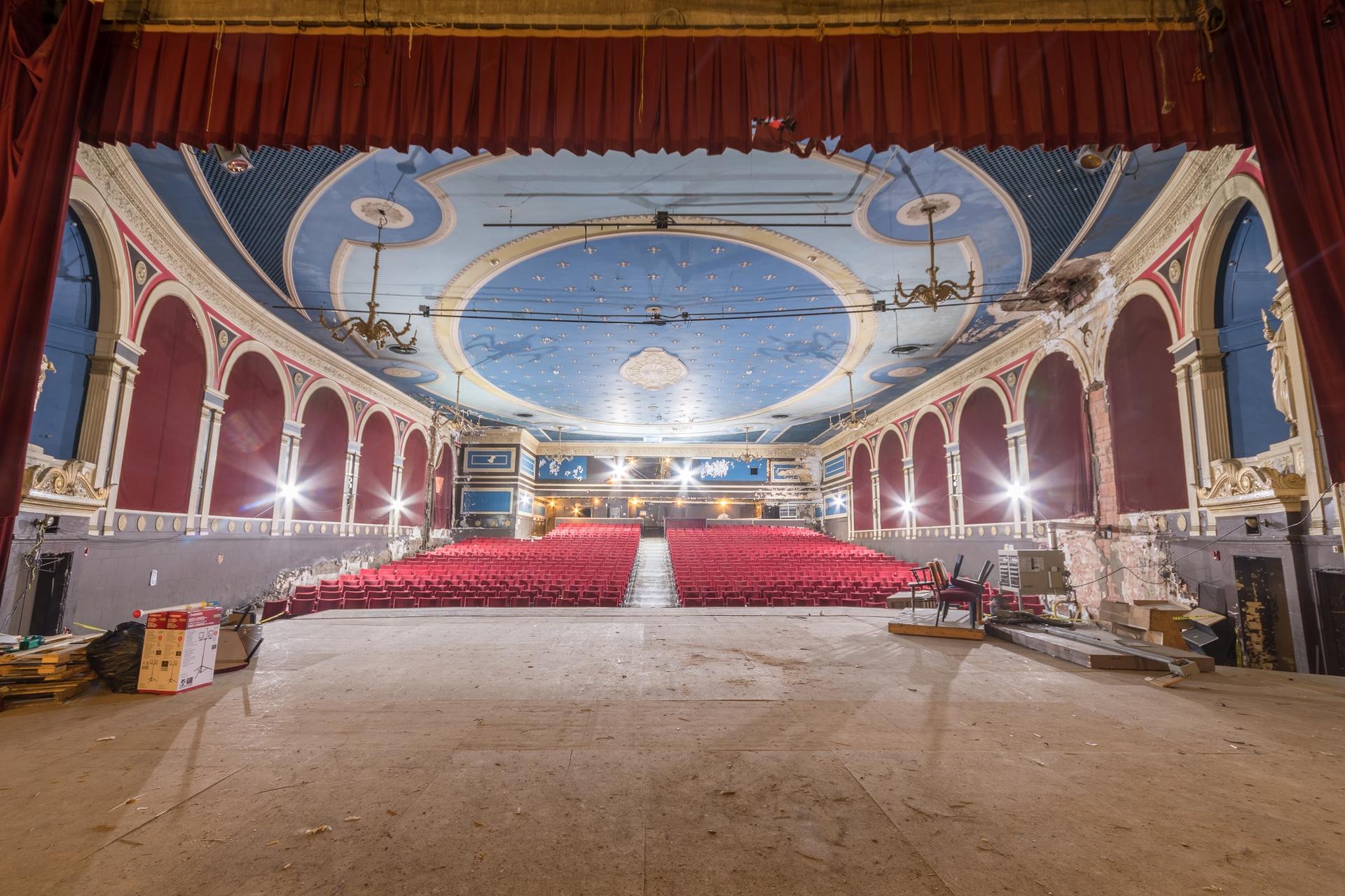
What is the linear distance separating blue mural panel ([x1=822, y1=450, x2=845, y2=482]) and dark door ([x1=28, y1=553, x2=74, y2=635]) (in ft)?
79.5

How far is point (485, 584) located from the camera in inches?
443

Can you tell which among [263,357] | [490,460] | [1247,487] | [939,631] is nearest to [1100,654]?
[939,631]

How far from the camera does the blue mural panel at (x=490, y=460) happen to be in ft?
86.0

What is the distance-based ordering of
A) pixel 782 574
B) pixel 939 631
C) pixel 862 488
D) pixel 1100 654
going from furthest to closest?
pixel 862 488, pixel 782 574, pixel 939 631, pixel 1100 654

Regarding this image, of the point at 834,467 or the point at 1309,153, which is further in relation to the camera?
the point at 834,467

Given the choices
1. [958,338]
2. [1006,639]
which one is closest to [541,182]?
[1006,639]

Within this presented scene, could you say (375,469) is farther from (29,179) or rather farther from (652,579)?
(29,179)

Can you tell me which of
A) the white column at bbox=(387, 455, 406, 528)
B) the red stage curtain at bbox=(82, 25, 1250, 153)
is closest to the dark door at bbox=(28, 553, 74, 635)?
the red stage curtain at bbox=(82, 25, 1250, 153)

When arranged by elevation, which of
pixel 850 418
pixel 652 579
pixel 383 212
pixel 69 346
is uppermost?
pixel 383 212

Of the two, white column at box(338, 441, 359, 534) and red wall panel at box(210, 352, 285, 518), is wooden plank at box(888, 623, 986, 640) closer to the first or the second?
red wall panel at box(210, 352, 285, 518)

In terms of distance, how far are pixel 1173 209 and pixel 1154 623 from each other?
19.1 ft

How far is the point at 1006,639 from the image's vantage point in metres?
6.36

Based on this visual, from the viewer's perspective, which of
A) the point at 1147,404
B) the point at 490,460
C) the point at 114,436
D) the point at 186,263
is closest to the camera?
the point at 114,436

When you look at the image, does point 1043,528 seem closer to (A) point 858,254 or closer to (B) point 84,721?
(A) point 858,254
